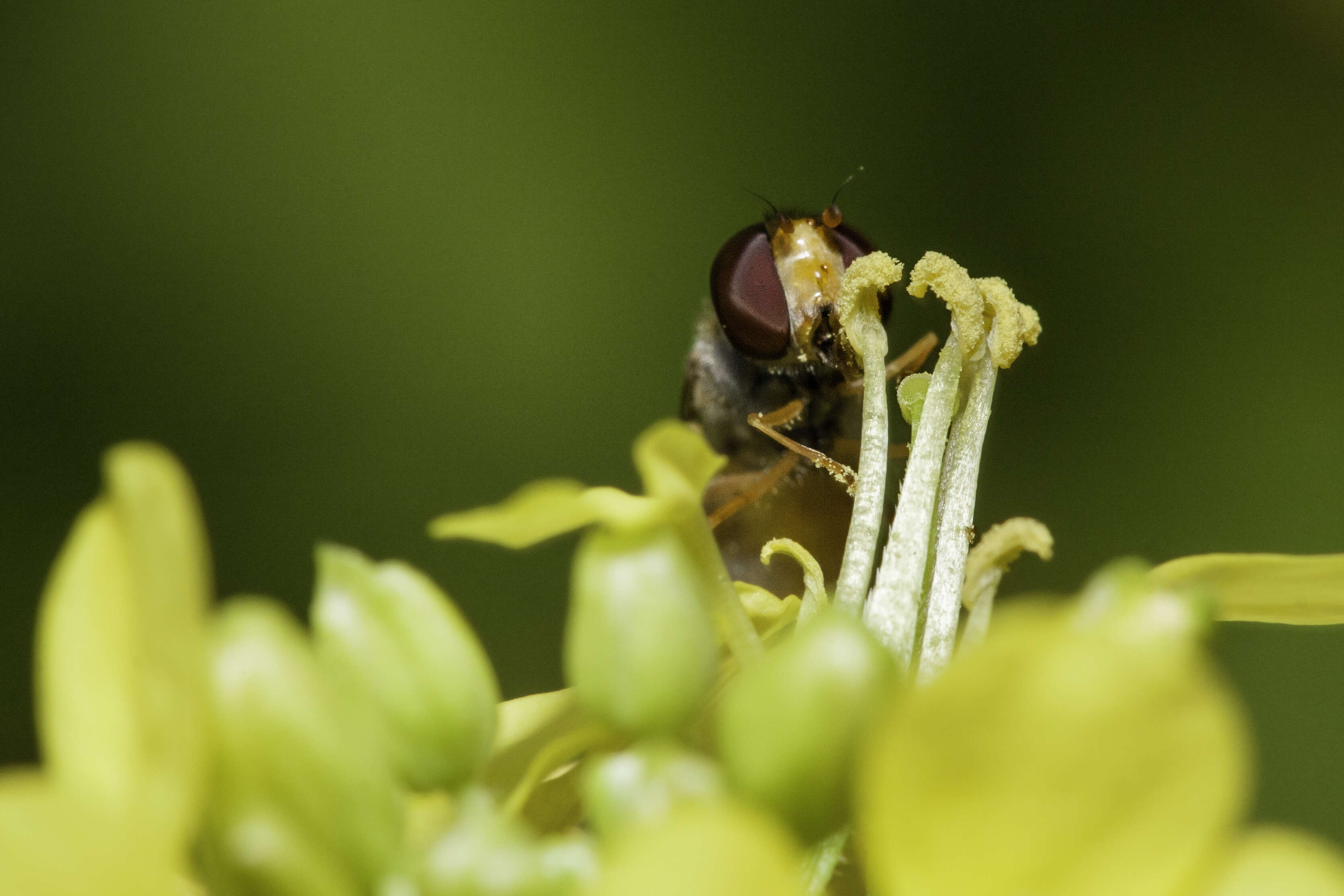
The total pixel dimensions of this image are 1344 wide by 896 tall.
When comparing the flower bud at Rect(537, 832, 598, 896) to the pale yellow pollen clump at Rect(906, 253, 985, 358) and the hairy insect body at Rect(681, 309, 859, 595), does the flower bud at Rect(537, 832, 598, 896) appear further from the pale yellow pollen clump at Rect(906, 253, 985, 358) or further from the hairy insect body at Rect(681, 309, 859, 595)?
the hairy insect body at Rect(681, 309, 859, 595)

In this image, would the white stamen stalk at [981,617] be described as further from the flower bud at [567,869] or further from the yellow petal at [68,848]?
the yellow petal at [68,848]

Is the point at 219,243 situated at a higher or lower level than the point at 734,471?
higher

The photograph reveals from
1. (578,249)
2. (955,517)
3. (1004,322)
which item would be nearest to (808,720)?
(955,517)

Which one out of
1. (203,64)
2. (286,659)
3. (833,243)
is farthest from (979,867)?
(203,64)

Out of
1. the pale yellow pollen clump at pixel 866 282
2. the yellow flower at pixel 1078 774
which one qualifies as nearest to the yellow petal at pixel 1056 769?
the yellow flower at pixel 1078 774

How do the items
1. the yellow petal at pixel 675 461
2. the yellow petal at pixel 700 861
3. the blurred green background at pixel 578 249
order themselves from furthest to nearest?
the blurred green background at pixel 578 249, the yellow petal at pixel 675 461, the yellow petal at pixel 700 861

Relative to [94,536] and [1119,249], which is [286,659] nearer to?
[94,536]

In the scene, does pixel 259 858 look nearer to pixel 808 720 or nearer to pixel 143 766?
pixel 143 766
